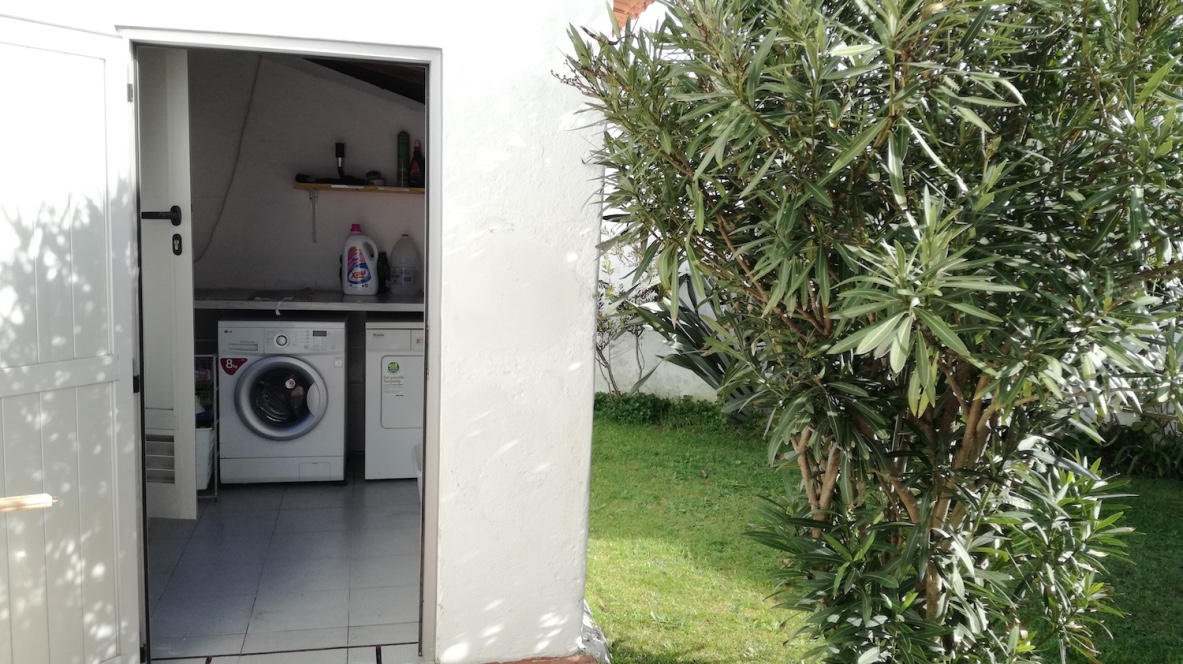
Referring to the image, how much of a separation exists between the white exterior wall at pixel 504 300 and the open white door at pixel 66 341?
0.28 meters

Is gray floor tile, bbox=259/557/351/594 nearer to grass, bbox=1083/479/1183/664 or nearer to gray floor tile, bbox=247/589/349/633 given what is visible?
gray floor tile, bbox=247/589/349/633

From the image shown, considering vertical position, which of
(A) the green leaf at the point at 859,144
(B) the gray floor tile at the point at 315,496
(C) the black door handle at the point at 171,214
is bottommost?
(B) the gray floor tile at the point at 315,496

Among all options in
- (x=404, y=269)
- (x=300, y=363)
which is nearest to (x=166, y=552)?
(x=300, y=363)

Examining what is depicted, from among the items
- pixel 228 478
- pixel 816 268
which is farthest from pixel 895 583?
pixel 228 478

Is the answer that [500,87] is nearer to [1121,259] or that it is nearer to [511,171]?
[511,171]

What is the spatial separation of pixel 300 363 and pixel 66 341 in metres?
2.38

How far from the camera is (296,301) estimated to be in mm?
5203

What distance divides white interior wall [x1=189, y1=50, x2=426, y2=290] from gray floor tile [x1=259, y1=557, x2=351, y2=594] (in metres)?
2.22

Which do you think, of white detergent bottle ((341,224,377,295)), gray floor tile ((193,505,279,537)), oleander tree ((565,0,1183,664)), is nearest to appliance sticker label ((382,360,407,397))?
white detergent bottle ((341,224,377,295))

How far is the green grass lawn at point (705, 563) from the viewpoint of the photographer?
3.66m

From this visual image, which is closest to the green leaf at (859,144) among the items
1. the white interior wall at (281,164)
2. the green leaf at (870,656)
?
the green leaf at (870,656)

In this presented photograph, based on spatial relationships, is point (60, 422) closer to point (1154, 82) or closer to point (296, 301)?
point (296, 301)

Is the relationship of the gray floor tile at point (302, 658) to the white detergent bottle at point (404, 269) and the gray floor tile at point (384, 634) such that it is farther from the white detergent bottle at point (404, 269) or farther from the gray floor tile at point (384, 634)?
the white detergent bottle at point (404, 269)

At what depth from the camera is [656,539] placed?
15.8ft
